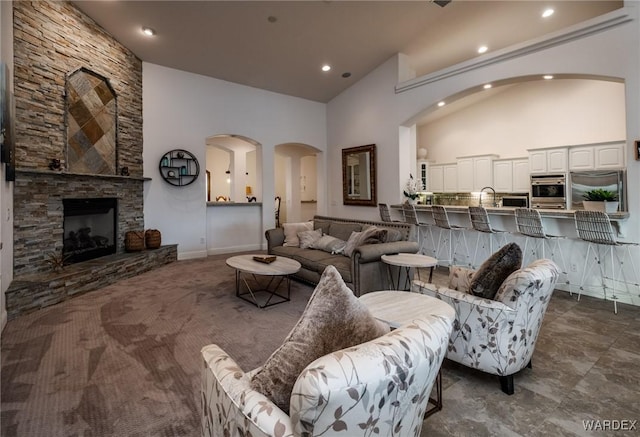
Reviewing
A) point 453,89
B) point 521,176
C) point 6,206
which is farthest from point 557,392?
point 521,176

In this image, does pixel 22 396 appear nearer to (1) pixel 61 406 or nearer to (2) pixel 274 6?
(1) pixel 61 406

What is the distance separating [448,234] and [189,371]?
4750 mm

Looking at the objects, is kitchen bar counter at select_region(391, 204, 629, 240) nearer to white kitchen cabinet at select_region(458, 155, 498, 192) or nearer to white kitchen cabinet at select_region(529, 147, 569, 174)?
white kitchen cabinet at select_region(529, 147, 569, 174)

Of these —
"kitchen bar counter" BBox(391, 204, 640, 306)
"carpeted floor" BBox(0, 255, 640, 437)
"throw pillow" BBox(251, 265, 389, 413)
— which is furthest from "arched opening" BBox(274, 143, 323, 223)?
"throw pillow" BBox(251, 265, 389, 413)

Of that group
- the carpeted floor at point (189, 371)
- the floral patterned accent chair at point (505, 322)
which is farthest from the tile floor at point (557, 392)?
the floral patterned accent chair at point (505, 322)

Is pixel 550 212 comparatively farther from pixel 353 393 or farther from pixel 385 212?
pixel 353 393

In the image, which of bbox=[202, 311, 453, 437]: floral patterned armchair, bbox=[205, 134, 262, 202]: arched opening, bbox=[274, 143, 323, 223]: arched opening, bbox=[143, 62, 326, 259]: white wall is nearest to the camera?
bbox=[202, 311, 453, 437]: floral patterned armchair

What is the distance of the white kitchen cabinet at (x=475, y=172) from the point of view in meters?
7.52

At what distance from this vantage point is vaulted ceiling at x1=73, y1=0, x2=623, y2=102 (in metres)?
4.46

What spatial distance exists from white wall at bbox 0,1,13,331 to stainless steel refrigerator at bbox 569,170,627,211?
8.51 metres

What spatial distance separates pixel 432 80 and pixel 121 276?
5.82 metres

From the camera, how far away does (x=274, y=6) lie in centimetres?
443

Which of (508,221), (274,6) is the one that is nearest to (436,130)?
(508,221)

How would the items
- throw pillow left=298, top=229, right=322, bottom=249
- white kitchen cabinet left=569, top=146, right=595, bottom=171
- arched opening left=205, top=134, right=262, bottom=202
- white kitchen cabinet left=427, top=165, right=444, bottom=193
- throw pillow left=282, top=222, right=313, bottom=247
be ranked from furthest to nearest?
white kitchen cabinet left=427, top=165, right=444, bottom=193
arched opening left=205, top=134, right=262, bottom=202
white kitchen cabinet left=569, top=146, right=595, bottom=171
throw pillow left=282, top=222, right=313, bottom=247
throw pillow left=298, top=229, right=322, bottom=249
